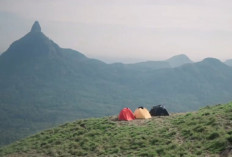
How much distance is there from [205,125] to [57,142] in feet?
44.9

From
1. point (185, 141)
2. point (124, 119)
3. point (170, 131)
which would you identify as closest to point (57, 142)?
point (124, 119)

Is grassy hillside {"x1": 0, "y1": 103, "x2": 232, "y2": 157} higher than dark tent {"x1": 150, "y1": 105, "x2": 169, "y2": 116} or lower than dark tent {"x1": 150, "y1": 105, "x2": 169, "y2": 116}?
lower

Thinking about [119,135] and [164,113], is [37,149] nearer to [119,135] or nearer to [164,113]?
[119,135]

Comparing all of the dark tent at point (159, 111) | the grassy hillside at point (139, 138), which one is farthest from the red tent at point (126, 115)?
the dark tent at point (159, 111)

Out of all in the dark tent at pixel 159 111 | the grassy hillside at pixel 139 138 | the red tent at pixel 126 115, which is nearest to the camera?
the grassy hillside at pixel 139 138

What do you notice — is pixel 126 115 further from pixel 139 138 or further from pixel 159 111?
pixel 139 138

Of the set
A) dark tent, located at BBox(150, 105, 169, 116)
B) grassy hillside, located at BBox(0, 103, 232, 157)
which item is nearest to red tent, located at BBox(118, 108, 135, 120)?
grassy hillside, located at BBox(0, 103, 232, 157)

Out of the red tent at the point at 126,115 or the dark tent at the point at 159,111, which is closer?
the red tent at the point at 126,115

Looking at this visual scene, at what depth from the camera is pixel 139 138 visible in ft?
80.6

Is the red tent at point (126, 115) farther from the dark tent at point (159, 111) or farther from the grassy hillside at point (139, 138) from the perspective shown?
the dark tent at point (159, 111)

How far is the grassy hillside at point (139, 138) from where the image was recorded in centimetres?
2023

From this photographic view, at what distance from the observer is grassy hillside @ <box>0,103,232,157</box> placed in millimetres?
20234

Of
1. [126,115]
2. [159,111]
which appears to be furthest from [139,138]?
[159,111]

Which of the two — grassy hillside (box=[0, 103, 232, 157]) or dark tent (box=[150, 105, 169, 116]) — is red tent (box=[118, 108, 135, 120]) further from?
dark tent (box=[150, 105, 169, 116])
